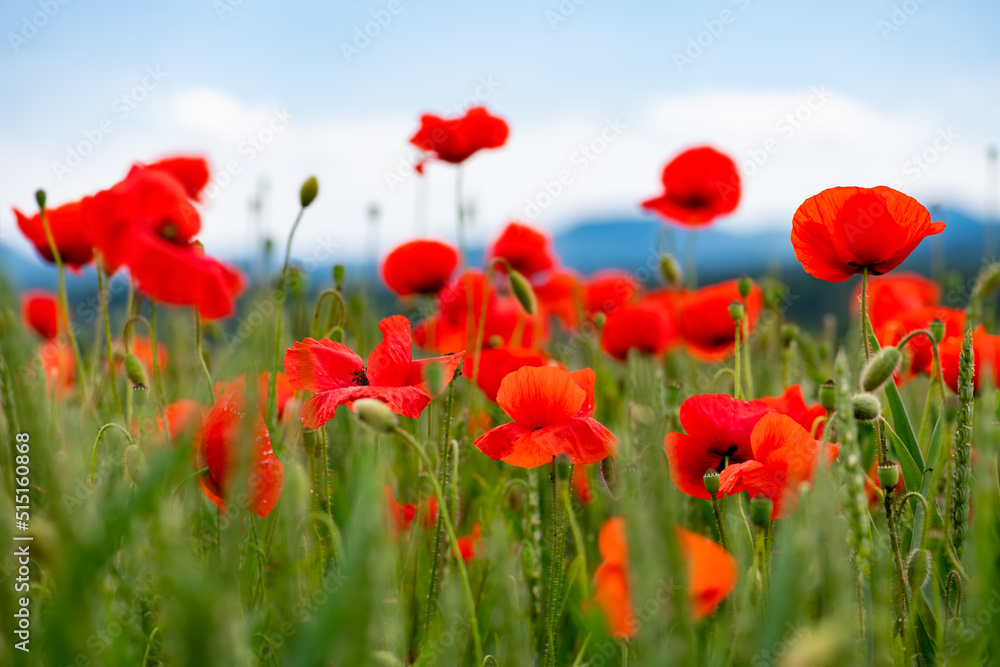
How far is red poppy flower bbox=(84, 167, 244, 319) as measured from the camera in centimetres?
79

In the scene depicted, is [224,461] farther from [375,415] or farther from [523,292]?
[523,292]

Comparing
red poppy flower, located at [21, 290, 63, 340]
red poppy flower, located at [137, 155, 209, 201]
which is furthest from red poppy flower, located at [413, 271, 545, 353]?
red poppy flower, located at [21, 290, 63, 340]

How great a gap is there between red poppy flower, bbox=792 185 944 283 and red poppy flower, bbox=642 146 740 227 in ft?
5.17

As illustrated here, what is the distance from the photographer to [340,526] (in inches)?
49.1

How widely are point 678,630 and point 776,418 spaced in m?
0.48

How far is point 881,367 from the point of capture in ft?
2.49

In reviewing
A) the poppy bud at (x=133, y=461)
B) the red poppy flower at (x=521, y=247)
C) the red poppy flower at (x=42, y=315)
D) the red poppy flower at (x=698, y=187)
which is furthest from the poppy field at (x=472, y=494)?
the red poppy flower at (x=698, y=187)

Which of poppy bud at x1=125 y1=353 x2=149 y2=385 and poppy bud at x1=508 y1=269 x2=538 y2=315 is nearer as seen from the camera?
poppy bud at x1=125 y1=353 x2=149 y2=385

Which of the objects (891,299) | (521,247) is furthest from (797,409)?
(521,247)

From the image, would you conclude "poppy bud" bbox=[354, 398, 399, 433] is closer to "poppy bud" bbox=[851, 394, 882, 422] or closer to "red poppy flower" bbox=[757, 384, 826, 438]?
"poppy bud" bbox=[851, 394, 882, 422]

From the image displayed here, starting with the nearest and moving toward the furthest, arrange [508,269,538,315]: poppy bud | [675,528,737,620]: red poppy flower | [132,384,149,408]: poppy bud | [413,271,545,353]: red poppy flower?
1. [675,528,737,620]: red poppy flower
2. [132,384,149,408]: poppy bud
3. [508,269,538,315]: poppy bud
4. [413,271,545,353]: red poppy flower

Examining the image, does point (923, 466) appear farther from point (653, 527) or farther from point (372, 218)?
point (372, 218)

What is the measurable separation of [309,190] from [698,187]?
1.80m

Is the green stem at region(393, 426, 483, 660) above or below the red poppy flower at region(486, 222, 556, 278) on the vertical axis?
below
